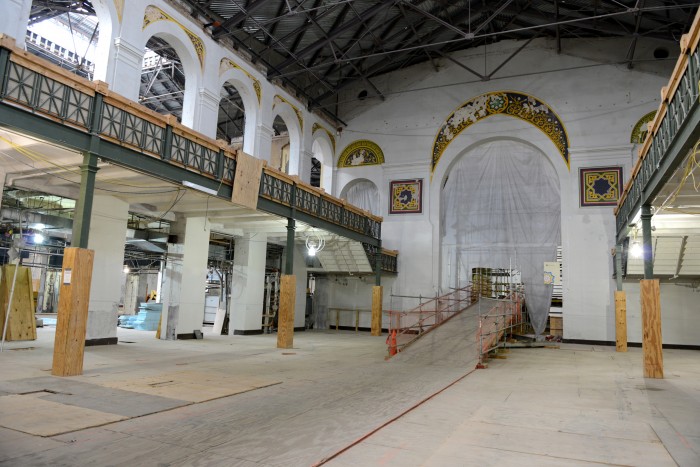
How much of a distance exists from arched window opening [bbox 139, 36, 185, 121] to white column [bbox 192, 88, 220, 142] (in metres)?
3.64

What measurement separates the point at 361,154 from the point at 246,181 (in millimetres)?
13596

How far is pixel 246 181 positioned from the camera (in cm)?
1355

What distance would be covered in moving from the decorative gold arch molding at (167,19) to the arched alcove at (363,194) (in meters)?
11.5

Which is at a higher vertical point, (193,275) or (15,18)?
(15,18)

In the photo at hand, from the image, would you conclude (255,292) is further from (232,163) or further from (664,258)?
(664,258)

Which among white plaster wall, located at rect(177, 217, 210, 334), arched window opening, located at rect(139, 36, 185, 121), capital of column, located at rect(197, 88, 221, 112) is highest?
arched window opening, located at rect(139, 36, 185, 121)

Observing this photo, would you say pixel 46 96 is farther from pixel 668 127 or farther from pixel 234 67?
pixel 668 127

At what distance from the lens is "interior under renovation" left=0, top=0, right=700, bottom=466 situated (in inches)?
263

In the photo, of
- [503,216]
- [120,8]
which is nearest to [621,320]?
[503,216]

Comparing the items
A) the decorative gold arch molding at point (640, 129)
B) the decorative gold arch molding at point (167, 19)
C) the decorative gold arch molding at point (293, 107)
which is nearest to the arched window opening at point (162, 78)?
the decorative gold arch molding at point (167, 19)

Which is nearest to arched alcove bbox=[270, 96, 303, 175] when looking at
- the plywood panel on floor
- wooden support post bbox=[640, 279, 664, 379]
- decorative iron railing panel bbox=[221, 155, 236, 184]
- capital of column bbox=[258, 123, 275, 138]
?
capital of column bbox=[258, 123, 275, 138]

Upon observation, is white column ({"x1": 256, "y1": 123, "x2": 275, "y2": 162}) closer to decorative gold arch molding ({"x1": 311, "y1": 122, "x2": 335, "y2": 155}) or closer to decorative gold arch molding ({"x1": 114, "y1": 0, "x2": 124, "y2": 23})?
decorative gold arch molding ({"x1": 311, "y1": 122, "x2": 335, "y2": 155})

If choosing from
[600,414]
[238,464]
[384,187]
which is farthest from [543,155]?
[238,464]

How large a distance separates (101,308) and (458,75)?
19227 mm
